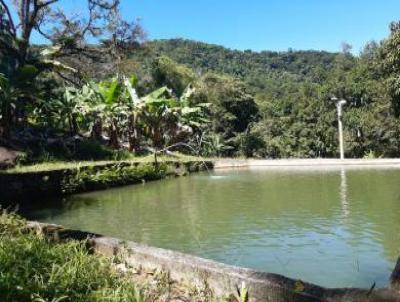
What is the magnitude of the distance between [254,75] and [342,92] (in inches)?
1600

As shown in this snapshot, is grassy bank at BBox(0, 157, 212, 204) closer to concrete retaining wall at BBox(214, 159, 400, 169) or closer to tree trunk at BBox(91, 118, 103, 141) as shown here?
tree trunk at BBox(91, 118, 103, 141)

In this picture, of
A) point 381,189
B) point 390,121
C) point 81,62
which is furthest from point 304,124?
point 381,189

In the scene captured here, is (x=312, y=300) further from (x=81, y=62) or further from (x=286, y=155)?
(x=286, y=155)

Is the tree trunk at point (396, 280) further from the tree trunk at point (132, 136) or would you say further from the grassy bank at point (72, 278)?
the tree trunk at point (132, 136)

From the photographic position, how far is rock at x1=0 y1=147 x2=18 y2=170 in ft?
43.6

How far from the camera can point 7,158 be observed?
44.8 feet

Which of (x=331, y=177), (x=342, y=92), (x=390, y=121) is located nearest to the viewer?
(x=331, y=177)

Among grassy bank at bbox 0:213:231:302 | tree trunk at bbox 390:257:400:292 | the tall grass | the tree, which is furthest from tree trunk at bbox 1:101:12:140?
tree trunk at bbox 390:257:400:292

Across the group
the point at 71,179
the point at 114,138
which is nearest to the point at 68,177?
the point at 71,179

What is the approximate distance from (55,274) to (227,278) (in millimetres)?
1262

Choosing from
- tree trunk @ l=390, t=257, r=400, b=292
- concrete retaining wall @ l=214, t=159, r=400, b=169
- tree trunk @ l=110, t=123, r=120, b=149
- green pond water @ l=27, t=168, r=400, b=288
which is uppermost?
tree trunk @ l=110, t=123, r=120, b=149

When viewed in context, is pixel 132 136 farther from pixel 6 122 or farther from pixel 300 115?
pixel 300 115

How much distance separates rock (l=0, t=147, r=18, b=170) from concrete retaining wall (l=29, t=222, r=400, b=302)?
9.09 meters

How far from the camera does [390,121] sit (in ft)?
120
